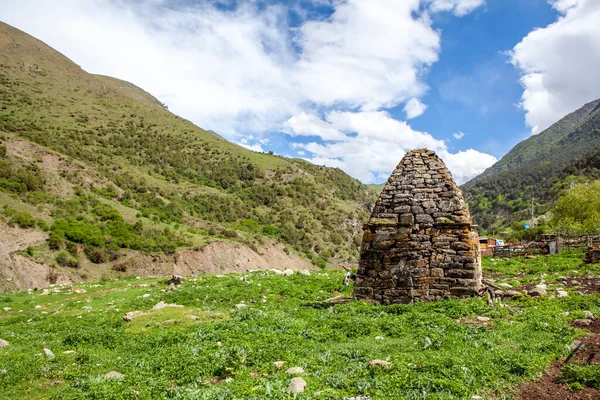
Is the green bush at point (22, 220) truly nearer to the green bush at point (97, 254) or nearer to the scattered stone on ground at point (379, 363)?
the green bush at point (97, 254)

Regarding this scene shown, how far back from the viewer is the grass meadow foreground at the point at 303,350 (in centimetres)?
515

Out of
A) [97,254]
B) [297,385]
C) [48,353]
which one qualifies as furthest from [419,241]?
[97,254]

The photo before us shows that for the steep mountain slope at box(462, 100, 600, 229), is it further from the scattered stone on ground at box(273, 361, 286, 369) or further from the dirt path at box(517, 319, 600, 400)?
the scattered stone on ground at box(273, 361, 286, 369)

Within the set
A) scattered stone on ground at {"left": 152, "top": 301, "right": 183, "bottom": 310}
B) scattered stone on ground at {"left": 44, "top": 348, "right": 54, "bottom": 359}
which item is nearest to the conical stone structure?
scattered stone on ground at {"left": 152, "top": 301, "right": 183, "bottom": 310}

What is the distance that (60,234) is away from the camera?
93.7 ft

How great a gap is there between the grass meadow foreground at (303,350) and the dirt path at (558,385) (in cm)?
13

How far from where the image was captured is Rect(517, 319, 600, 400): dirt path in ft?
15.6

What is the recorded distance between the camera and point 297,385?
5.13m

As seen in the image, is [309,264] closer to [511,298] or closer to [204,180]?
[204,180]

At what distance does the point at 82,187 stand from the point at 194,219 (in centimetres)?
1386

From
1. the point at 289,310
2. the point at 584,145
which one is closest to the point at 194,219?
the point at 289,310

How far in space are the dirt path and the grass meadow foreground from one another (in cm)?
13

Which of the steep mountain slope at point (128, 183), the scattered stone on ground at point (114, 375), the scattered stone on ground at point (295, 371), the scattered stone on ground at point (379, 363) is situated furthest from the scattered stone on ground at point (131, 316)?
the steep mountain slope at point (128, 183)

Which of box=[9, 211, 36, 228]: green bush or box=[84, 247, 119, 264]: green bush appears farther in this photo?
box=[84, 247, 119, 264]: green bush
